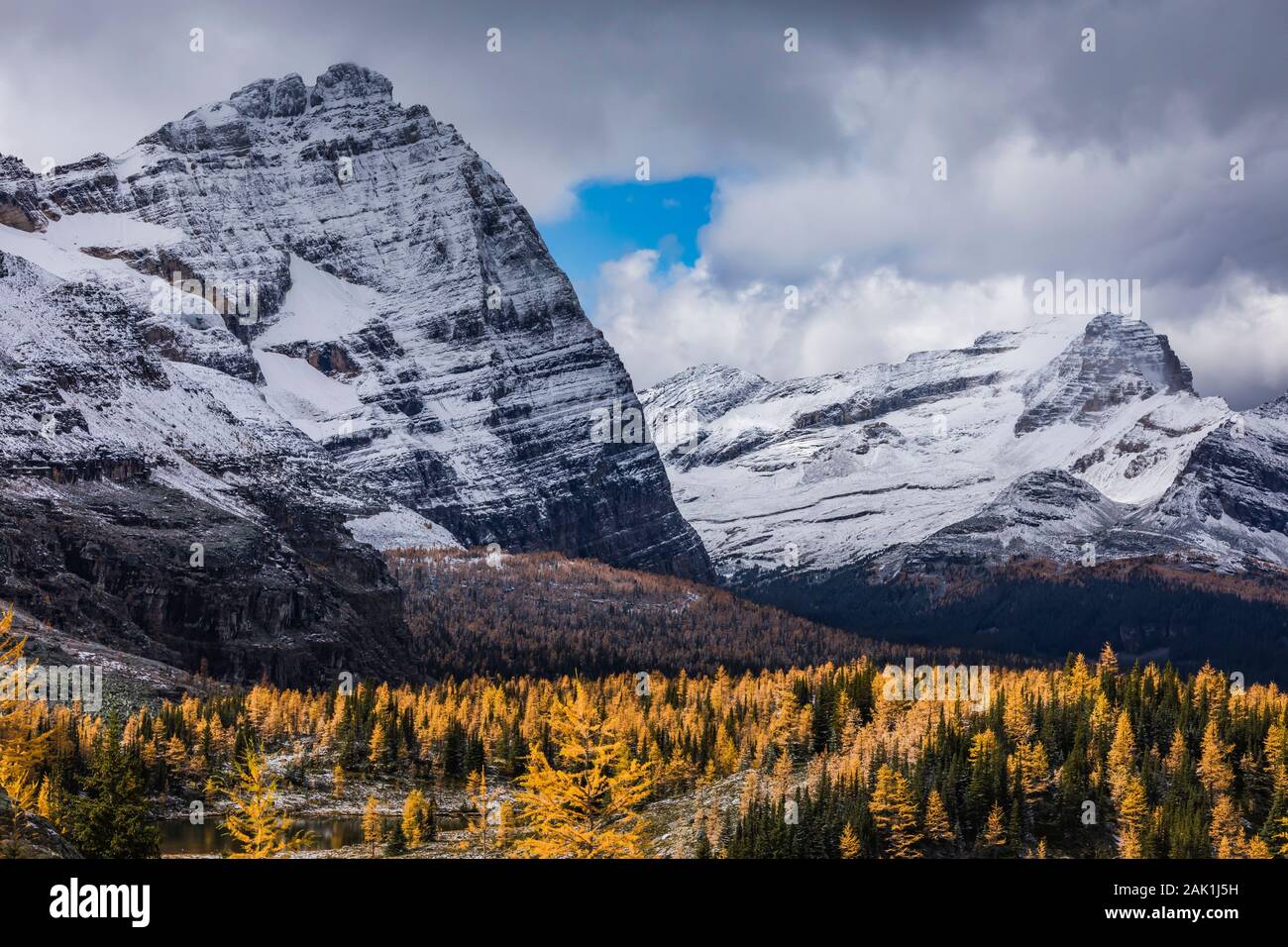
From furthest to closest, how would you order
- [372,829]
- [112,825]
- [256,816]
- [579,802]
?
[372,829], [256,816], [112,825], [579,802]

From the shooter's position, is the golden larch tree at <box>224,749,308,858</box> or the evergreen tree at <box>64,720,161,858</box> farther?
the golden larch tree at <box>224,749,308,858</box>

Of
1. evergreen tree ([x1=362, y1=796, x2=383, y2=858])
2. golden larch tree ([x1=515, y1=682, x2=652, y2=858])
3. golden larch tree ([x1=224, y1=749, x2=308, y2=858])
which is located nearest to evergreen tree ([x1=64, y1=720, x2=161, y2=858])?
golden larch tree ([x1=224, y1=749, x2=308, y2=858])

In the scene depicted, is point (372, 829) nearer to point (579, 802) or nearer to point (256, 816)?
point (256, 816)

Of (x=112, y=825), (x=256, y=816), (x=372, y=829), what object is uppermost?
(x=112, y=825)

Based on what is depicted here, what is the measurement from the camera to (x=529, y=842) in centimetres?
7375

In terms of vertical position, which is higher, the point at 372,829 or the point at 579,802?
the point at 579,802

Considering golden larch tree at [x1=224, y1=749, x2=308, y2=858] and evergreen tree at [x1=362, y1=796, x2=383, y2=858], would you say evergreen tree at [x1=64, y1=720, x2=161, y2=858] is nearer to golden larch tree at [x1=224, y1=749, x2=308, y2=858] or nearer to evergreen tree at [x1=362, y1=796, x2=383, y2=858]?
golden larch tree at [x1=224, y1=749, x2=308, y2=858]

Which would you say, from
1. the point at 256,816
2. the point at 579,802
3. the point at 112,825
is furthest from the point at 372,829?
the point at 579,802

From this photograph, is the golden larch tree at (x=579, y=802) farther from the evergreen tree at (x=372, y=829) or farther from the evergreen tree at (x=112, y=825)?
the evergreen tree at (x=372, y=829)

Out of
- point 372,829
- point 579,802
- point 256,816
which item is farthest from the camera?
point 372,829
